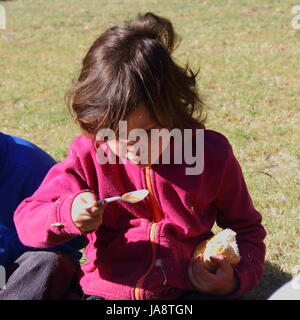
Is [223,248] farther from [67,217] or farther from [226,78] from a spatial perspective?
[226,78]

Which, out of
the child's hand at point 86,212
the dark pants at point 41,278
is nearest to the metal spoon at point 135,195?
the child's hand at point 86,212

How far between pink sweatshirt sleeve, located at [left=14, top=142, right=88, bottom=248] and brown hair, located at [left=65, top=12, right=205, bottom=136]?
18 centimetres

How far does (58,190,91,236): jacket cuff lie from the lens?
147 cm

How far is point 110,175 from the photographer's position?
5.43 feet

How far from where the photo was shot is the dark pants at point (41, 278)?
177 cm

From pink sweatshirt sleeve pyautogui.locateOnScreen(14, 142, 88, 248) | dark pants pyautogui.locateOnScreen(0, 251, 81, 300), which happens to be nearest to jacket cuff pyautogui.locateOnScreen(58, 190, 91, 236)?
pink sweatshirt sleeve pyautogui.locateOnScreen(14, 142, 88, 248)

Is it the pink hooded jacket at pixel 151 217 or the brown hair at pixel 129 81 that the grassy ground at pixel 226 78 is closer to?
the pink hooded jacket at pixel 151 217

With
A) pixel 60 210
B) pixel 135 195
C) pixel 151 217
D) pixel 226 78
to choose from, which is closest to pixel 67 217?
pixel 60 210

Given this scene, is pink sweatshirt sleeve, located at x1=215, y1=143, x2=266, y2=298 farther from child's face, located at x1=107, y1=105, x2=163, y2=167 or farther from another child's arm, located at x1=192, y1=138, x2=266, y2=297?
child's face, located at x1=107, y1=105, x2=163, y2=167

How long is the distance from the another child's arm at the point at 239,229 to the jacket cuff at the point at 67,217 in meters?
0.43

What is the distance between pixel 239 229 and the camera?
178 cm
